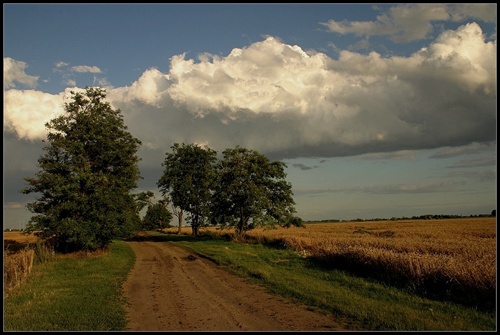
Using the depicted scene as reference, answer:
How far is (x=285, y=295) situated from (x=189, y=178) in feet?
162

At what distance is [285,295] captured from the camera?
1454 centimetres

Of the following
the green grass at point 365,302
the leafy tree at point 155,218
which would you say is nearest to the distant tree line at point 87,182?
the green grass at point 365,302

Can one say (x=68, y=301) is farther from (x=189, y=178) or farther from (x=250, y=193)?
(x=189, y=178)

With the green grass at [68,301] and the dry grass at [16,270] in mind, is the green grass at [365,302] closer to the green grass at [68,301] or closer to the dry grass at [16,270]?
the green grass at [68,301]

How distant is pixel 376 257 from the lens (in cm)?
1859

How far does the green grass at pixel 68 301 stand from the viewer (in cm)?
1111

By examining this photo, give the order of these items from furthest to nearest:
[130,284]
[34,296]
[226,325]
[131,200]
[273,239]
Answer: [273,239] < [131,200] < [130,284] < [34,296] < [226,325]

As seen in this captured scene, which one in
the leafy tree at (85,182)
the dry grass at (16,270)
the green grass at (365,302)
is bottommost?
the green grass at (365,302)

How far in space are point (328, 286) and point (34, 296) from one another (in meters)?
11.8

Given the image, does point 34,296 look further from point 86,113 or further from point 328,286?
point 86,113

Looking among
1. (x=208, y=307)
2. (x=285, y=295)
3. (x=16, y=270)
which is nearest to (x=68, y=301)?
(x=208, y=307)

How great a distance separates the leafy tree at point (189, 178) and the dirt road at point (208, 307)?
41.9 m

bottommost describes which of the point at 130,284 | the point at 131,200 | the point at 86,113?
the point at 130,284

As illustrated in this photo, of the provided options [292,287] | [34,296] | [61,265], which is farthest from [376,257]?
[61,265]
